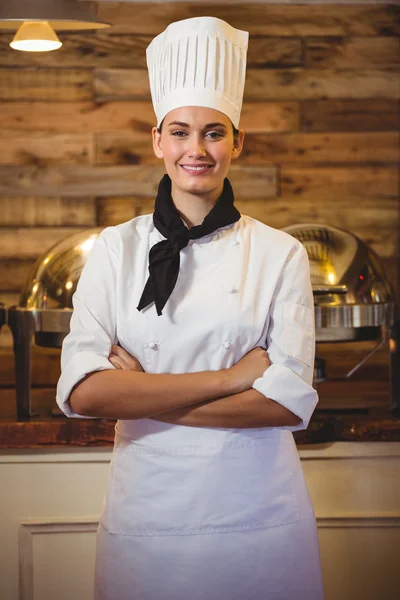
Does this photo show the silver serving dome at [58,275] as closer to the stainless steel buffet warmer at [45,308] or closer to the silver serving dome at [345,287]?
the stainless steel buffet warmer at [45,308]

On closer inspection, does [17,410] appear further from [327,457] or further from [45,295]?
[327,457]

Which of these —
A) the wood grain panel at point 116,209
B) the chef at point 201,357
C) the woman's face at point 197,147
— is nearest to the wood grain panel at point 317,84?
the wood grain panel at point 116,209

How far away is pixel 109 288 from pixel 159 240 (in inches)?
6.4


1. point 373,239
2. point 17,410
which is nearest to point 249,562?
point 17,410

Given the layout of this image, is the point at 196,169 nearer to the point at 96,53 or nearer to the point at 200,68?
the point at 200,68

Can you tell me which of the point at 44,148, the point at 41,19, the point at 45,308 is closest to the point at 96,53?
the point at 44,148

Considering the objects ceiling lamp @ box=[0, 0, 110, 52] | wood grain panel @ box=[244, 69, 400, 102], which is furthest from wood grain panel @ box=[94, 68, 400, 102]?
ceiling lamp @ box=[0, 0, 110, 52]

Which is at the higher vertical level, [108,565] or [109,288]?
[109,288]

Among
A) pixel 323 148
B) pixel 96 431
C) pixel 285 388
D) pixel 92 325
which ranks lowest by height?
pixel 96 431

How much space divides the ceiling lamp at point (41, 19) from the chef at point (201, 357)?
644 millimetres

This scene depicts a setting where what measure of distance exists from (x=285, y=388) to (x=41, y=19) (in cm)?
126

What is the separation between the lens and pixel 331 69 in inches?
140

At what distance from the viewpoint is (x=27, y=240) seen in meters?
3.54

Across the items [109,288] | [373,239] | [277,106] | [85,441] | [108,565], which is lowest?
[108,565]
